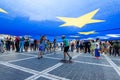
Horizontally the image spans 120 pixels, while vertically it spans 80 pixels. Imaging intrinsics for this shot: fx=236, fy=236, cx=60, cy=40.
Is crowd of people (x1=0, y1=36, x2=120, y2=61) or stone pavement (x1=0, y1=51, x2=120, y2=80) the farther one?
crowd of people (x1=0, y1=36, x2=120, y2=61)

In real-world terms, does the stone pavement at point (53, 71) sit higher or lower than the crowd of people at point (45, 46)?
lower

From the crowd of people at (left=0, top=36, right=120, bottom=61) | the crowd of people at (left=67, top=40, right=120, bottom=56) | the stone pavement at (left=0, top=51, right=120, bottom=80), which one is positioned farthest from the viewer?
the crowd of people at (left=67, top=40, right=120, bottom=56)

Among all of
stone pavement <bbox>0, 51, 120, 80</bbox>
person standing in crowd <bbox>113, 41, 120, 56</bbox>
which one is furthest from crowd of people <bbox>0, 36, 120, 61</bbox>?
stone pavement <bbox>0, 51, 120, 80</bbox>

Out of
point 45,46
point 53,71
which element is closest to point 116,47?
point 45,46

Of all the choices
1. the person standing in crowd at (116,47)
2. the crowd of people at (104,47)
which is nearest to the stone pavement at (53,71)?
the person standing in crowd at (116,47)

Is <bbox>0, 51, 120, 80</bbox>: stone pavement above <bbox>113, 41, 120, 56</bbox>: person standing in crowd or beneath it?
beneath

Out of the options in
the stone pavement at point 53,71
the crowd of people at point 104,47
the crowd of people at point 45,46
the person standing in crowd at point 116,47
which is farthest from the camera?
the crowd of people at point 104,47

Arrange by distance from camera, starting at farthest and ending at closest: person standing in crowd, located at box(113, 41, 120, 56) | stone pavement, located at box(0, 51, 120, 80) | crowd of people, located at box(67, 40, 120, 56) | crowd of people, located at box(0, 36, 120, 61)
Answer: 1. crowd of people, located at box(67, 40, 120, 56)
2. person standing in crowd, located at box(113, 41, 120, 56)
3. crowd of people, located at box(0, 36, 120, 61)
4. stone pavement, located at box(0, 51, 120, 80)

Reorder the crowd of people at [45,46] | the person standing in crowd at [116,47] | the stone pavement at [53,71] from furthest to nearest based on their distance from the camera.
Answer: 1. the person standing in crowd at [116,47]
2. the crowd of people at [45,46]
3. the stone pavement at [53,71]

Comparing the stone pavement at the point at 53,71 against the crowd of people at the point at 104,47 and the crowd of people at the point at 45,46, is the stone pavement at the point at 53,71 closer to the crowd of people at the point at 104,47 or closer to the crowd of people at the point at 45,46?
the crowd of people at the point at 45,46

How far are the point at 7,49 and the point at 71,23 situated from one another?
1473 centimetres

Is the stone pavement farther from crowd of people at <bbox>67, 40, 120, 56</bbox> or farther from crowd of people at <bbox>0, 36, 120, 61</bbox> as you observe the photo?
crowd of people at <bbox>67, 40, 120, 56</bbox>

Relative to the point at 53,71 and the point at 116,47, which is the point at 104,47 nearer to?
the point at 116,47

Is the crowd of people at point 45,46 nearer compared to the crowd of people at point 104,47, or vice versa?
the crowd of people at point 45,46
